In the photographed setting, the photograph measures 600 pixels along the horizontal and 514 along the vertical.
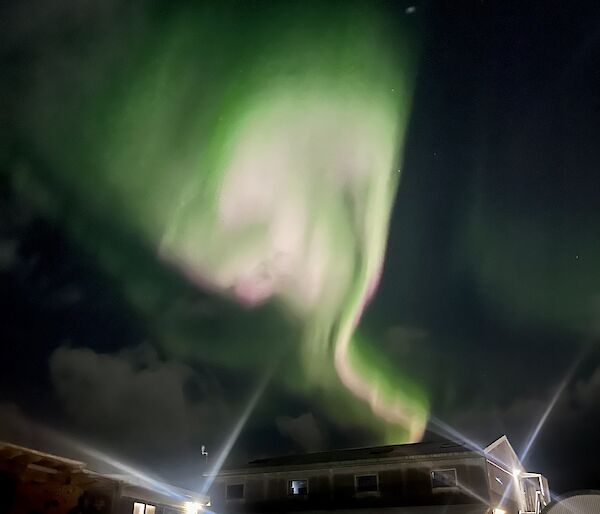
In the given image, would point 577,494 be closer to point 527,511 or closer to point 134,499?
point 527,511

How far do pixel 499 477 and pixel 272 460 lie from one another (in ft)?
50.2

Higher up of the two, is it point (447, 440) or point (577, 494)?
point (447, 440)

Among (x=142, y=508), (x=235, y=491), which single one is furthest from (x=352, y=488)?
(x=142, y=508)

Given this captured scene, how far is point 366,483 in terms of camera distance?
3095 cm

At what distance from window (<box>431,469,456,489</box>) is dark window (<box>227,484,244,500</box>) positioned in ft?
41.0

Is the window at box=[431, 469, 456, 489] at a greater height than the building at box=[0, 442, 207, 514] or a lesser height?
greater

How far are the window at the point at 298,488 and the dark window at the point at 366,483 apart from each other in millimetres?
3320

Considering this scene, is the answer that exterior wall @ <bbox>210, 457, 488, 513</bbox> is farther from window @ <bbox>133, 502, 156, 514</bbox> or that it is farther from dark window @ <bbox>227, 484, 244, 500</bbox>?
window @ <bbox>133, 502, 156, 514</bbox>

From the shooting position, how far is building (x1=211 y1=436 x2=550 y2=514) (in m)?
28.0

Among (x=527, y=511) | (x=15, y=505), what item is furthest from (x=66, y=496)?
(x=527, y=511)

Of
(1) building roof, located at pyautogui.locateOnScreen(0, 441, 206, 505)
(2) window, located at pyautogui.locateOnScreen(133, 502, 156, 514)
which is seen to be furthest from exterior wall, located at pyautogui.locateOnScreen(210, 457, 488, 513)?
(1) building roof, located at pyautogui.locateOnScreen(0, 441, 206, 505)

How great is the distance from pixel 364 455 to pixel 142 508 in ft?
47.2

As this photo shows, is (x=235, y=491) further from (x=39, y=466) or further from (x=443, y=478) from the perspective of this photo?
(x=39, y=466)

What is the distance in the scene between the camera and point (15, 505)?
9484mm
